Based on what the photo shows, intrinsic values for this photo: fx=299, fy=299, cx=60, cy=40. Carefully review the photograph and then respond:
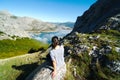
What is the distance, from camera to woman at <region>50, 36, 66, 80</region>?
72.3ft

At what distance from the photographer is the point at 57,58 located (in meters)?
23.1

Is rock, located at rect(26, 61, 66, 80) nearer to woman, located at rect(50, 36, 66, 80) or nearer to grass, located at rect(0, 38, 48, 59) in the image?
woman, located at rect(50, 36, 66, 80)

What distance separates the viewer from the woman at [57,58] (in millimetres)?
22031

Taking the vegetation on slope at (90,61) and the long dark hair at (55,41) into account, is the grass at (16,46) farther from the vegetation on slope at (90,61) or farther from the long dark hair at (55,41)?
the long dark hair at (55,41)

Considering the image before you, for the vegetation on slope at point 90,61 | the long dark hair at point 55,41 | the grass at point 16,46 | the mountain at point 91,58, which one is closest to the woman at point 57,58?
the long dark hair at point 55,41

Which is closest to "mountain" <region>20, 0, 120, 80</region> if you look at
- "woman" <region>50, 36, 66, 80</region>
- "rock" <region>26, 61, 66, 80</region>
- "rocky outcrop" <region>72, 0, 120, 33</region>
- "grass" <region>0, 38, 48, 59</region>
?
"rock" <region>26, 61, 66, 80</region>

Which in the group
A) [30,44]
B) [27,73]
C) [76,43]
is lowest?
[30,44]

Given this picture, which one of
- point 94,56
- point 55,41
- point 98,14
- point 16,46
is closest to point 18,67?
point 94,56

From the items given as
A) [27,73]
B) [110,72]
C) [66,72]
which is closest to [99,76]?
[110,72]

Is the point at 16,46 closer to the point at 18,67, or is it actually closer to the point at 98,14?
the point at 98,14

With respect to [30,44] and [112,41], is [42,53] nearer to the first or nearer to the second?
[112,41]

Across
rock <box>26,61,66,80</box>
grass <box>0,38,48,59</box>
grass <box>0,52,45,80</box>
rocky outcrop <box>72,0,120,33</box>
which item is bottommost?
grass <box>0,38,48,59</box>

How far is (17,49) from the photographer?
90625 millimetres

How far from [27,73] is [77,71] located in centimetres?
655
